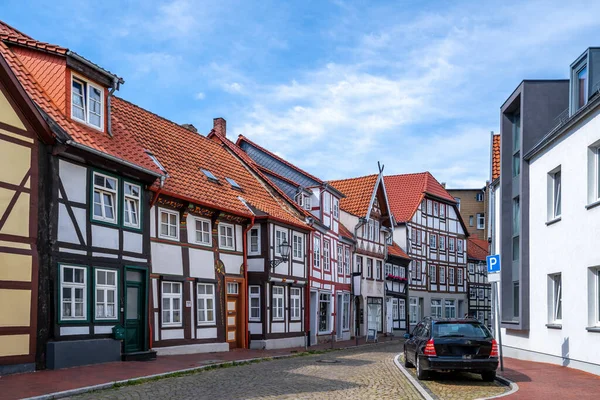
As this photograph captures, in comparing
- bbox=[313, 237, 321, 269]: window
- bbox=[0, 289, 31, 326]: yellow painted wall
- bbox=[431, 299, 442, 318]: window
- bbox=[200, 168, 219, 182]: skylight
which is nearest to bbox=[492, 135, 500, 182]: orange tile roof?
bbox=[313, 237, 321, 269]: window

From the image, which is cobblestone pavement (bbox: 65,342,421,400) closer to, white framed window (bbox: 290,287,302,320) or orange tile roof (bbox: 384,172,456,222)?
white framed window (bbox: 290,287,302,320)

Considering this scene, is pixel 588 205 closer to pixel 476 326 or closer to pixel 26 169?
pixel 476 326

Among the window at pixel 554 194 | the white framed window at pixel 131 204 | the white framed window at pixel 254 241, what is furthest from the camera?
the white framed window at pixel 254 241

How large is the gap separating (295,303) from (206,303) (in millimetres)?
7300

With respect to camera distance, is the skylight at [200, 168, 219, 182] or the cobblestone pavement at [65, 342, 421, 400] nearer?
the cobblestone pavement at [65, 342, 421, 400]

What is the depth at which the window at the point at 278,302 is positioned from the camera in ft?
92.9

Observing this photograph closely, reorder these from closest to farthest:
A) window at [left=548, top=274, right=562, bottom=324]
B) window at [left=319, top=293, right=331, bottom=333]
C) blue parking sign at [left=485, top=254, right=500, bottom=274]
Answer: blue parking sign at [left=485, top=254, right=500, bottom=274] → window at [left=548, top=274, right=562, bottom=324] → window at [left=319, top=293, right=331, bottom=333]

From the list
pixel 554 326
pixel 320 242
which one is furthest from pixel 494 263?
pixel 320 242

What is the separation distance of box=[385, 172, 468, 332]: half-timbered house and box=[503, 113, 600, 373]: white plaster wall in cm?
3116

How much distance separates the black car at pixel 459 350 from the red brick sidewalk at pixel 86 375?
6044mm

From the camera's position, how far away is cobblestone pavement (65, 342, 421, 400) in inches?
499

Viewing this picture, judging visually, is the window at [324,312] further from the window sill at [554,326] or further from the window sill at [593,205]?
the window sill at [593,205]

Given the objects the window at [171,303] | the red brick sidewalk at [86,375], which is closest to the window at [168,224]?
the window at [171,303]

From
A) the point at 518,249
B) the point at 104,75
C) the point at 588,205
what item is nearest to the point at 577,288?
the point at 588,205
